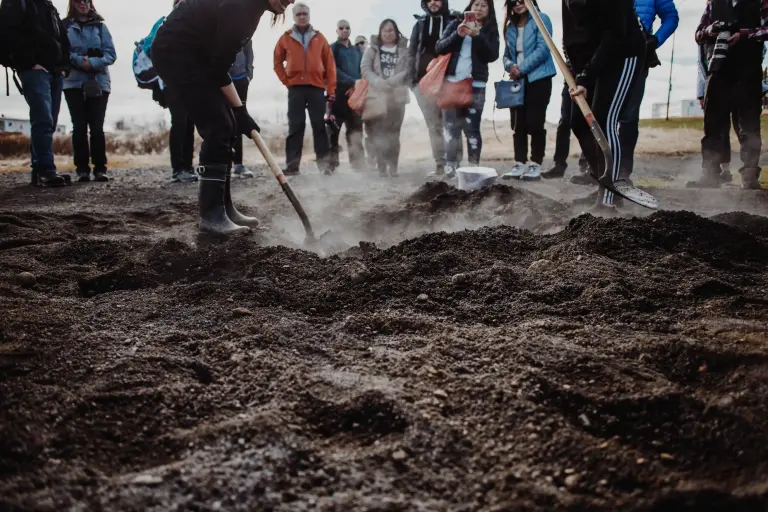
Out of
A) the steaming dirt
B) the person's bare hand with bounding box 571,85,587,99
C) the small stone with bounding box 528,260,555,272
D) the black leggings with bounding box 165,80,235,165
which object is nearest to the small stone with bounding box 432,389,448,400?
the steaming dirt

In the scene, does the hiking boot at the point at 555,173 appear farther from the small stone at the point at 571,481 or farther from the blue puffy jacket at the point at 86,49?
the small stone at the point at 571,481

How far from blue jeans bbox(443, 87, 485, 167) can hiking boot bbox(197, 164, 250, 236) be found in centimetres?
375

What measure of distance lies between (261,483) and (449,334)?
3.19ft

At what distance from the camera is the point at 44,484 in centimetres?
128

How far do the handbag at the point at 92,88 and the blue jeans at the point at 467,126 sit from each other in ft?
13.9

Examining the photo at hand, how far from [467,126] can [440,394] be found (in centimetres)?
573

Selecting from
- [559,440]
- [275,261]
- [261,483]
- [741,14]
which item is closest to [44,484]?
[261,483]

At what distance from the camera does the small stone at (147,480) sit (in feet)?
4.17

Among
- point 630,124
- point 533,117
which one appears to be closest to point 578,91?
point 630,124

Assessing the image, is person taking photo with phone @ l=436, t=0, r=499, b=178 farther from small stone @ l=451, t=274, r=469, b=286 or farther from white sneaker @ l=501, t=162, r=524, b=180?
small stone @ l=451, t=274, r=469, b=286

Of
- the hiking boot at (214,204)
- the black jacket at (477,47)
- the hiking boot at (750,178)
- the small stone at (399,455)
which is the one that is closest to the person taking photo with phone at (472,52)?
the black jacket at (477,47)

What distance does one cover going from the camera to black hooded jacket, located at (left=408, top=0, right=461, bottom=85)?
7.02 metres

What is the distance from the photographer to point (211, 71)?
11.8 feet

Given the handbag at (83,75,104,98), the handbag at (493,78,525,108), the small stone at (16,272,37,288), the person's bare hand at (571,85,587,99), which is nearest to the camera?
the small stone at (16,272,37,288)
